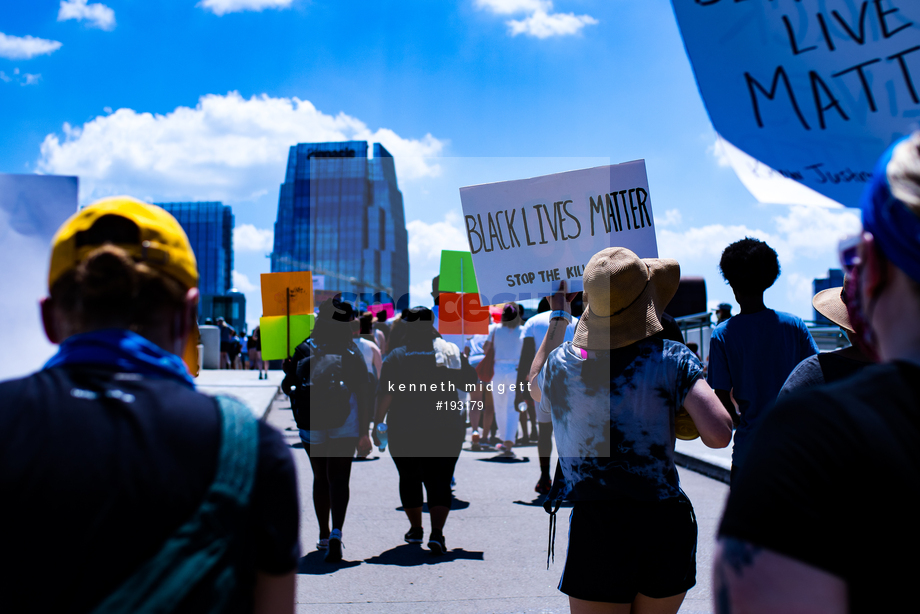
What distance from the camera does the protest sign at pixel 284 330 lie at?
252 inches

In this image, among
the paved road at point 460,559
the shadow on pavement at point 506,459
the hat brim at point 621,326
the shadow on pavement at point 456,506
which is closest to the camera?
the hat brim at point 621,326

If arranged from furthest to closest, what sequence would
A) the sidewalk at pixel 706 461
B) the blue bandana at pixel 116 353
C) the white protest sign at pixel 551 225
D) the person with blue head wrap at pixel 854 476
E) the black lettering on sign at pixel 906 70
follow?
1. the sidewalk at pixel 706 461
2. the white protest sign at pixel 551 225
3. the black lettering on sign at pixel 906 70
4. the blue bandana at pixel 116 353
5. the person with blue head wrap at pixel 854 476

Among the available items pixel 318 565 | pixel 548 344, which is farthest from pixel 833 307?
pixel 318 565

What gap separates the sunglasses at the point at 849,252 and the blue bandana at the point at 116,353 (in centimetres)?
117

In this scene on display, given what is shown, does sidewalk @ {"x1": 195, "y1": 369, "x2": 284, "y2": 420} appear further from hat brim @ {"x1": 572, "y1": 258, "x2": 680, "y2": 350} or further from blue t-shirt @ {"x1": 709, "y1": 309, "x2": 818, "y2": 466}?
hat brim @ {"x1": 572, "y1": 258, "x2": 680, "y2": 350}

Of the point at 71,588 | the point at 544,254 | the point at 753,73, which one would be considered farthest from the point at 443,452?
the point at 71,588

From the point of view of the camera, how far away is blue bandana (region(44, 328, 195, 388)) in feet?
3.91

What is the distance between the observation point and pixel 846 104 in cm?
179

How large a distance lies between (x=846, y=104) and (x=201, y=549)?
1.77 metres

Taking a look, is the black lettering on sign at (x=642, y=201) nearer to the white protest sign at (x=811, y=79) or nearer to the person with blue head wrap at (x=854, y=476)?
the white protest sign at (x=811, y=79)

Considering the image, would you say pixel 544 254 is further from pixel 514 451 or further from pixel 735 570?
pixel 514 451

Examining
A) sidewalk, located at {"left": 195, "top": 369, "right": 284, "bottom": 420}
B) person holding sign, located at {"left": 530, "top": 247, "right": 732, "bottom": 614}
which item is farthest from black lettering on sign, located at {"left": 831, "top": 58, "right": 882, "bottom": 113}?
sidewalk, located at {"left": 195, "top": 369, "right": 284, "bottom": 420}

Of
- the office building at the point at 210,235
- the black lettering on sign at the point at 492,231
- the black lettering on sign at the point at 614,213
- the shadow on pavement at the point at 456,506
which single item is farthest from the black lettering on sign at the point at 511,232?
the office building at the point at 210,235

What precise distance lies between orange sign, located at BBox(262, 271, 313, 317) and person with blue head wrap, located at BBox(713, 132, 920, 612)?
18.5ft
